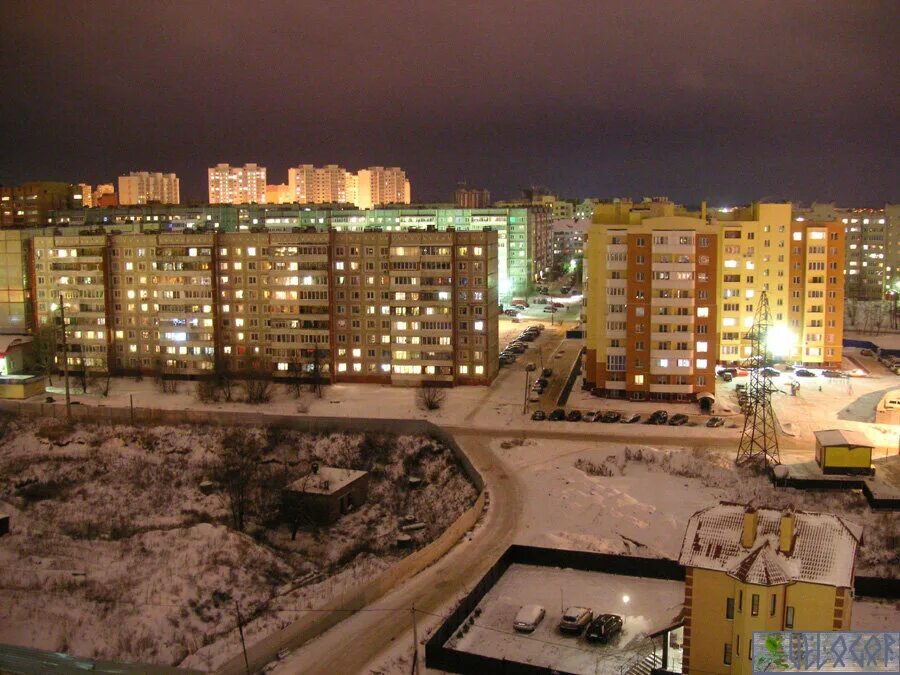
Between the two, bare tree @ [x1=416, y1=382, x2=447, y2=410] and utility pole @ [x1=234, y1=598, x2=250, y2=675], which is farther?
bare tree @ [x1=416, y1=382, x2=447, y2=410]

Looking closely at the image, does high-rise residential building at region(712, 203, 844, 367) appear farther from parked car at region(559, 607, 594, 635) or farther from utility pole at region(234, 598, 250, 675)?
utility pole at region(234, 598, 250, 675)

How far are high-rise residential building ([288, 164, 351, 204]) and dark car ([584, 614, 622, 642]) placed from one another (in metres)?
89.7

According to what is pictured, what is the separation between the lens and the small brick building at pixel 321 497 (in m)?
23.8

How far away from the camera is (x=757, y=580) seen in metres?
11.5

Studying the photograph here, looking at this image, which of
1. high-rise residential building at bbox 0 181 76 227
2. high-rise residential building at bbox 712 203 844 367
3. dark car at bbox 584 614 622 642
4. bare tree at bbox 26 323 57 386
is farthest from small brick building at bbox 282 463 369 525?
high-rise residential building at bbox 0 181 76 227

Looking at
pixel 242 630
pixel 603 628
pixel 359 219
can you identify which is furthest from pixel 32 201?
pixel 603 628

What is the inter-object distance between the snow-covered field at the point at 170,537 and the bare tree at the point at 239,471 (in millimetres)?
260

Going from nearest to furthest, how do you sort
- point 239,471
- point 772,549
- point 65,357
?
point 772,549
point 239,471
point 65,357

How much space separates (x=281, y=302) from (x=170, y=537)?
1535cm

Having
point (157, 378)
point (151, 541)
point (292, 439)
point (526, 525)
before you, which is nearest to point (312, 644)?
point (526, 525)

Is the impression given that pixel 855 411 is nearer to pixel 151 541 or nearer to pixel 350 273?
pixel 350 273

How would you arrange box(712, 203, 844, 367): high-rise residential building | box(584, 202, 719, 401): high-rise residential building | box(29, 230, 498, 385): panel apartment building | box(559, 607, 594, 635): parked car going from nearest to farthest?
box(559, 607, 594, 635): parked car, box(584, 202, 719, 401): high-rise residential building, box(29, 230, 498, 385): panel apartment building, box(712, 203, 844, 367): high-rise residential building

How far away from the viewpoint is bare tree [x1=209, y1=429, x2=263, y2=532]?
24.5 m

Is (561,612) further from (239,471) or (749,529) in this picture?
(239,471)
